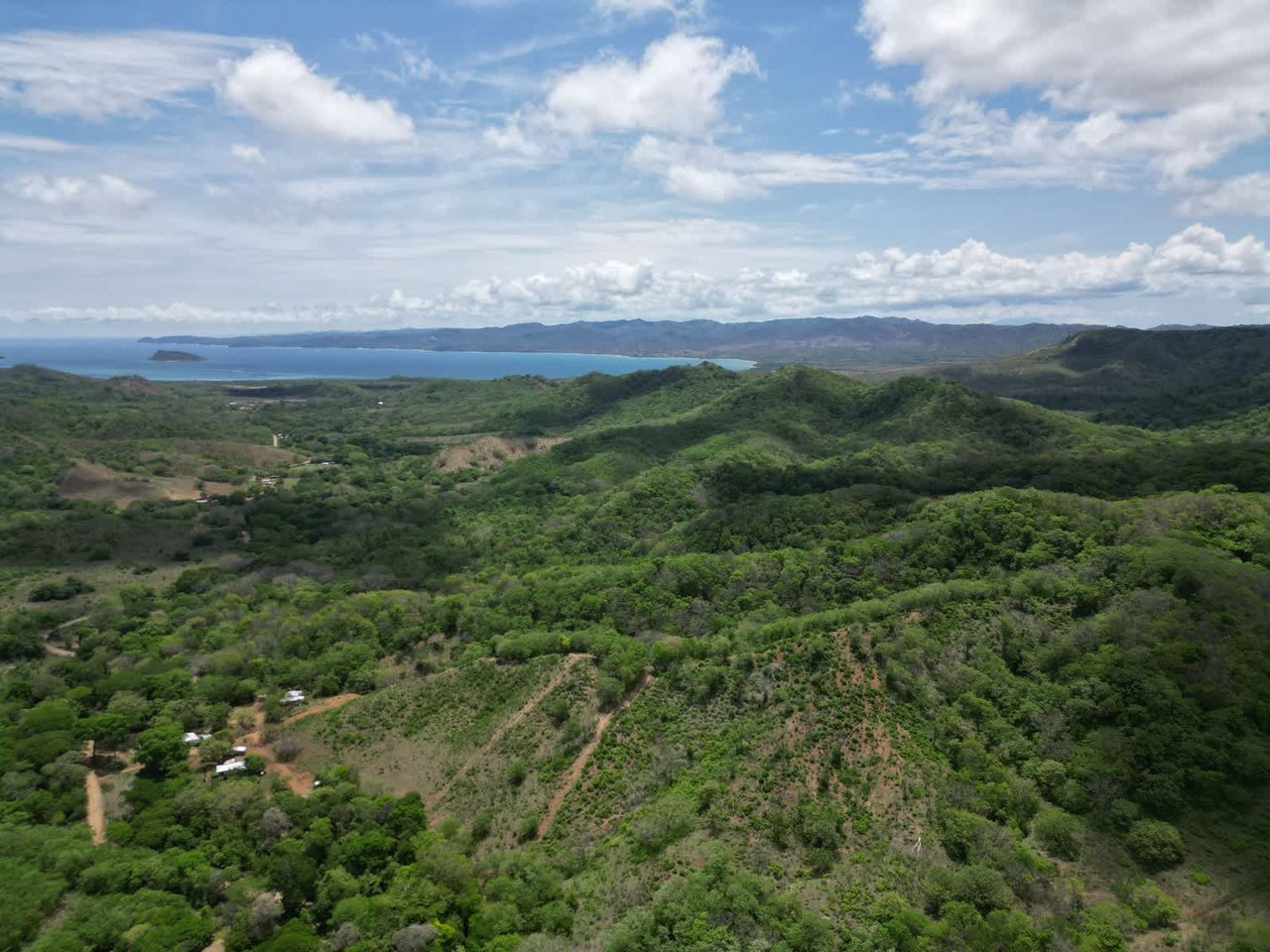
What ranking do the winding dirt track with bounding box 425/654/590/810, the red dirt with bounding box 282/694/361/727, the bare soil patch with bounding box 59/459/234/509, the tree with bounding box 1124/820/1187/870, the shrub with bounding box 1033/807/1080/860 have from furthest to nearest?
the bare soil patch with bounding box 59/459/234/509 < the red dirt with bounding box 282/694/361/727 < the winding dirt track with bounding box 425/654/590/810 < the shrub with bounding box 1033/807/1080/860 < the tree with bounding box 1124/820/1187/870

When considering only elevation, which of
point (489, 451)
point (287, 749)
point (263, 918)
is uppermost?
point (489, 451)

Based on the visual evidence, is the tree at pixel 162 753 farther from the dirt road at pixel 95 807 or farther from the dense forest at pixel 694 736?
the dirt road at pixel 95 807

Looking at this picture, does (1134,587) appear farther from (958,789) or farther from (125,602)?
(125,602)

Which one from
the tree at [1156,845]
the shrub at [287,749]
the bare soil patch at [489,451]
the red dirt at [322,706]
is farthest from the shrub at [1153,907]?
the bare soil patch at [489,451]

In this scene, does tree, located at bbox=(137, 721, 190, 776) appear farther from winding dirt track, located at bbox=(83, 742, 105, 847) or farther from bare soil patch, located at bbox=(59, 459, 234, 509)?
bare soil patch, located at bbox=(59, 459, 234, 509)

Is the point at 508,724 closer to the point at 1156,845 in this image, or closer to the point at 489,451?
the point at 1156,845

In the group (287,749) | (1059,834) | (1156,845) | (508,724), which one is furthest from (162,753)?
(1156,845)

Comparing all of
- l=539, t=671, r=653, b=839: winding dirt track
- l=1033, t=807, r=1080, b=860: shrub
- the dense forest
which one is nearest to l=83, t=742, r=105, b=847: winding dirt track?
the dense forest
